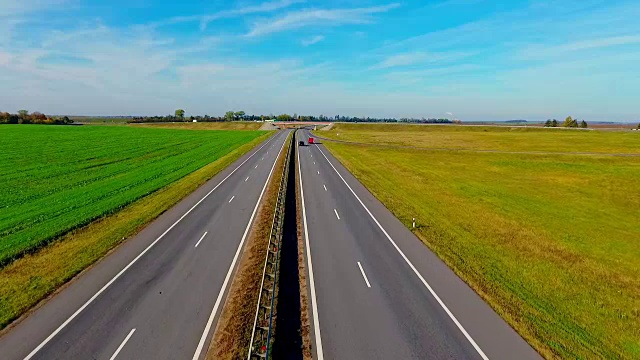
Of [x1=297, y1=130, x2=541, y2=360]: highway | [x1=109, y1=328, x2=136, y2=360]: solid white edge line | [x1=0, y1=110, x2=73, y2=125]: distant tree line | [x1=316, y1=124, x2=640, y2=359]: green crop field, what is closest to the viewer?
[x1=109, y1=328, x2=136, y2=360]: solid white edge line

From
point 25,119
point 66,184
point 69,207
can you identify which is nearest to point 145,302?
point 69,207

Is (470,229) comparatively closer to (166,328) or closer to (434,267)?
(434,267)

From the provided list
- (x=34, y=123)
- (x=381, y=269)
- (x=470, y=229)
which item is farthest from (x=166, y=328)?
(x=34, y=123)

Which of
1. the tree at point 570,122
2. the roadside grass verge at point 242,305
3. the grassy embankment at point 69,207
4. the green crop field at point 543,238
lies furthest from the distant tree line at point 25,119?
the tree at point 570,122

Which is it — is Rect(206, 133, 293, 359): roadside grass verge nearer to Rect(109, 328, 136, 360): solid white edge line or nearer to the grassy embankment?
Rect(109, 328, 136, 360): solid white edge line

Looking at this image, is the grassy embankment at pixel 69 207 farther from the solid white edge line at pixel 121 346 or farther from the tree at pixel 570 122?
the tree at pixel 570 122

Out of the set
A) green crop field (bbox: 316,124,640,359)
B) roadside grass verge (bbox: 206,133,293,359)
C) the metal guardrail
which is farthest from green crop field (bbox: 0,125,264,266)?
green crop field (bbox: 316,124,640,359)
